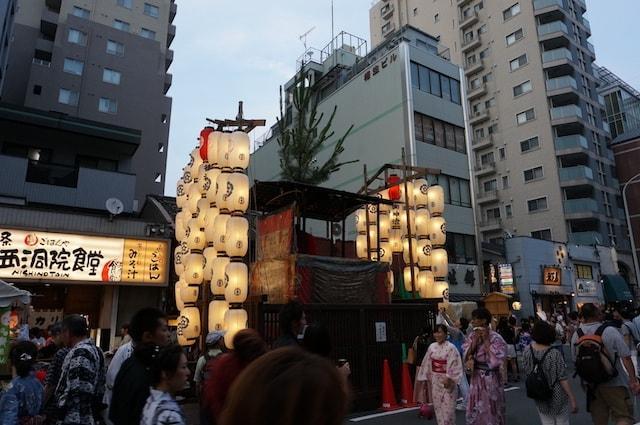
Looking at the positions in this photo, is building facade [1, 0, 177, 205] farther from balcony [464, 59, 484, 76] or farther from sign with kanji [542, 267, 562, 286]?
balcony [464, 59, 484, 76]

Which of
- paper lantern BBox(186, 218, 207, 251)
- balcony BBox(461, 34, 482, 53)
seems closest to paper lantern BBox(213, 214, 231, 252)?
paper lantern BBox(186, 218, 207, 251)

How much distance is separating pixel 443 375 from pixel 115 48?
3596 centimetres

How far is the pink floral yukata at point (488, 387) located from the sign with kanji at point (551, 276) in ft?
91.7

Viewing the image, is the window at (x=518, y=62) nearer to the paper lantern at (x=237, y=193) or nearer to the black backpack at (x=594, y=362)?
the paper lantern at (x=237, y=193)

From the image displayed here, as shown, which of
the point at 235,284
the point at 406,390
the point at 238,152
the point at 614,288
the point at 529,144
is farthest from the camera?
the point at 529,144

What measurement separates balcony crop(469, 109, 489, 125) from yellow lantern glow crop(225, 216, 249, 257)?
1441 inches

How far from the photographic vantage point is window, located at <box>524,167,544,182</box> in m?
38.5

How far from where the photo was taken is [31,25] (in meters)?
33.7

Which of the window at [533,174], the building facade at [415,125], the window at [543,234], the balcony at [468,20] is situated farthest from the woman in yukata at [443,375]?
the balcony at [468,20]

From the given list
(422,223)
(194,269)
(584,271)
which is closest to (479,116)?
(584,271)

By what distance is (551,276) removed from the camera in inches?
1224

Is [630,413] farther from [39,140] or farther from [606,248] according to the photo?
[606,248]

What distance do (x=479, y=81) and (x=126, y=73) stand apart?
33.3 metres

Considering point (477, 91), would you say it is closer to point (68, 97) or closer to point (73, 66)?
point (73, 66)
